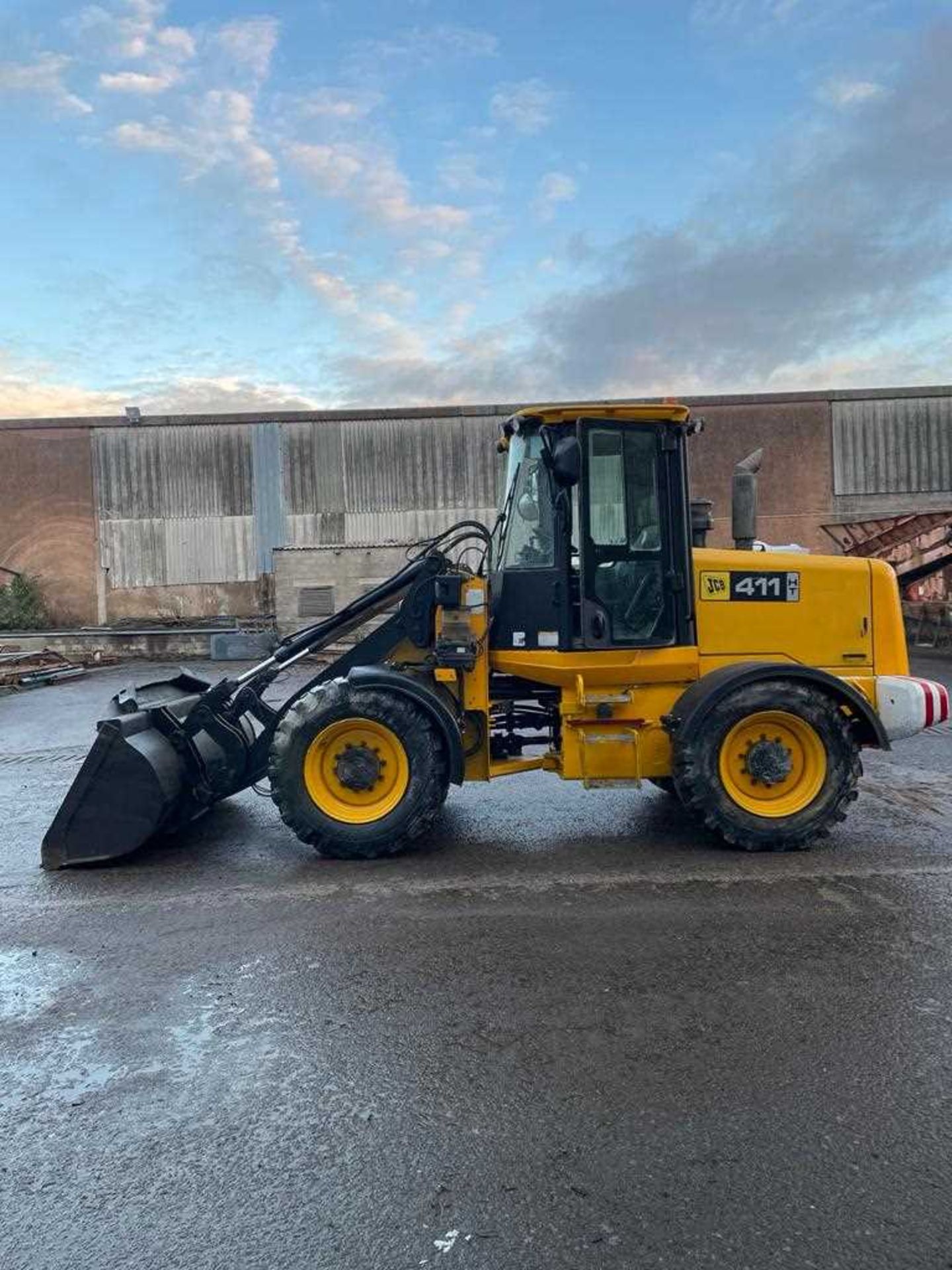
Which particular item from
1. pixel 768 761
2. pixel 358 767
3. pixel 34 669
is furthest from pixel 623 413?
pixel 34 669

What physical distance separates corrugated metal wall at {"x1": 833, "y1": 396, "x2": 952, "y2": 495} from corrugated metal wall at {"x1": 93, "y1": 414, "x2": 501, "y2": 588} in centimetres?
1033

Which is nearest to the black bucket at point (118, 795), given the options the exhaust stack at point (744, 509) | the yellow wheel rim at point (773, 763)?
the yellow wheel rim at point (773, 763)

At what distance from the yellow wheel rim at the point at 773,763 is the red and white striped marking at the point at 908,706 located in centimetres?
58

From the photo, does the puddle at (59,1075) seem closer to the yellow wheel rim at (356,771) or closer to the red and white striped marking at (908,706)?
the yellow wheel rim at (356,771)

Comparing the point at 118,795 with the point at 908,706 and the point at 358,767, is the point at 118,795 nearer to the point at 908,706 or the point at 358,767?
the point at 358,767

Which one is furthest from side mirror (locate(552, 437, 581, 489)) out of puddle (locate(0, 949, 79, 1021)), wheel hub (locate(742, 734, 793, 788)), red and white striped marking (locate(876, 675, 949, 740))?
puddle (locate(0, 949, 79, 1021))

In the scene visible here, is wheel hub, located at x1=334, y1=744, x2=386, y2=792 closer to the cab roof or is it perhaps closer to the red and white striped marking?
the cab roof

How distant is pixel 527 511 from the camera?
19.8ft

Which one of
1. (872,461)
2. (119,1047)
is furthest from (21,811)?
(872,461)

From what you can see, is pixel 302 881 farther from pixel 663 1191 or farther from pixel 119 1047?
pixel 663 1191

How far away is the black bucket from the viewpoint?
5375 millimetres

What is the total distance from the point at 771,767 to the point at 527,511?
2277 mm

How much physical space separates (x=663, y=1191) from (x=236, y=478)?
86.1ft

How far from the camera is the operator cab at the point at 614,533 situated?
576 centimetres
